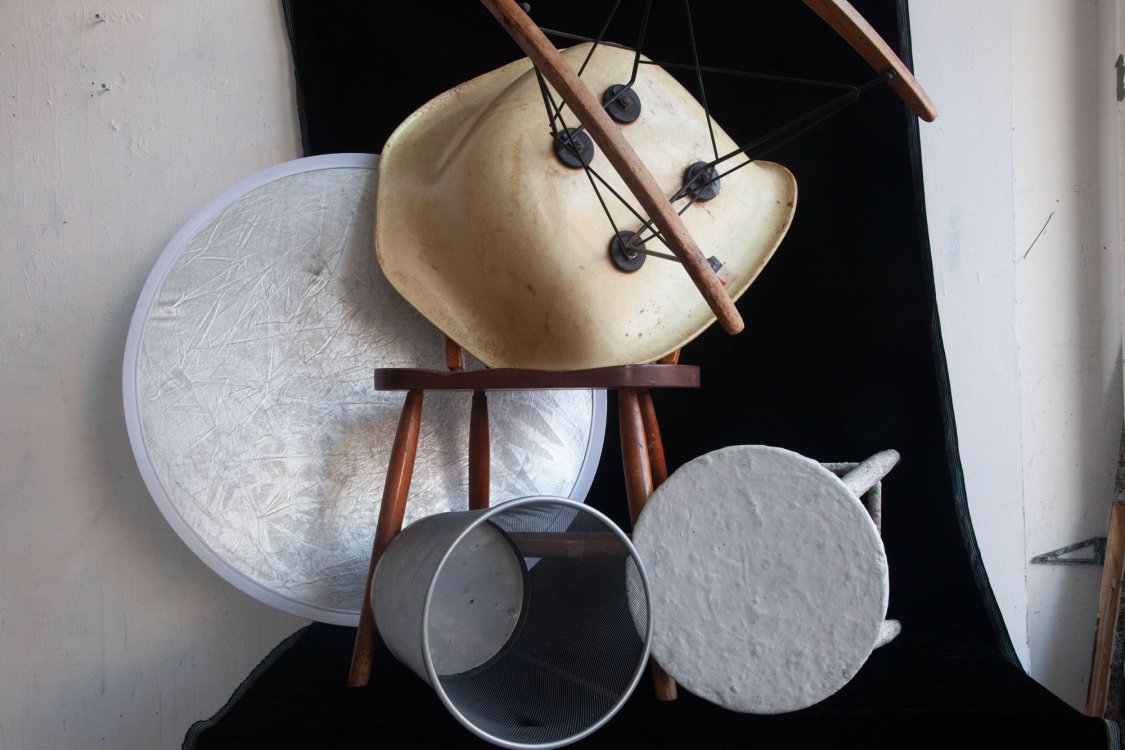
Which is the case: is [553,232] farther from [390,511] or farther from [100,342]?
[100,342]

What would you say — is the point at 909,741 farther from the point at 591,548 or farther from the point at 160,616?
the point at 160,616

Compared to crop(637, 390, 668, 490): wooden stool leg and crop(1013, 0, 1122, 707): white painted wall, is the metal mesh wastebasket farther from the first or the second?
crop(1013, 0, 1122, 707): white painted wall

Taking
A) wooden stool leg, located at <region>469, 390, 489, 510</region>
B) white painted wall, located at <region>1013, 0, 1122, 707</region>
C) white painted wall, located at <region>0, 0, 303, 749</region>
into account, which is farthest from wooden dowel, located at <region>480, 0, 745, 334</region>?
white painted wall, located at <region>1013, 0, 1122, 707</region>

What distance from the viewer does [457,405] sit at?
4.48ft

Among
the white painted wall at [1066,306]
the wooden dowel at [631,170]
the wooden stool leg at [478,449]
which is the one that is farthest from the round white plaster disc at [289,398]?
the white painted wall at [1066,306]

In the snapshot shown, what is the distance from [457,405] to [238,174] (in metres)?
0.56

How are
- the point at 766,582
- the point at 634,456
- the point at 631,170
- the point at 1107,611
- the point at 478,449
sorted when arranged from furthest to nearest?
the point at 1107,611, the point at 478,449, the point at 634,456, the point at 766,582, the point at 631,170

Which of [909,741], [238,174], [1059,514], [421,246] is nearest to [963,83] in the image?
[1059,514]

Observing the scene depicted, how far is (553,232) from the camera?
1.09m

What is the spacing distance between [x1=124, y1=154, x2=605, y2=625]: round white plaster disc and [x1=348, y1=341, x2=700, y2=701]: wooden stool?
144 millimetres

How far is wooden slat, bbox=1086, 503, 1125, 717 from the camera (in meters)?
1.40

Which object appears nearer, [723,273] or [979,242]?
[723,273]

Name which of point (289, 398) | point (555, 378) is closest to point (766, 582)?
point (555, 378)

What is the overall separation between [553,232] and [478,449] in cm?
35
